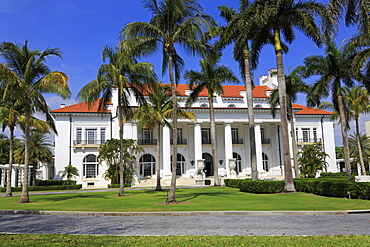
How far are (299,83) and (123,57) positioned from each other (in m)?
21.2

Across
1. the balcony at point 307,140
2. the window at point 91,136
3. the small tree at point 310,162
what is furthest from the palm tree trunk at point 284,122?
the balcony at point 307,140

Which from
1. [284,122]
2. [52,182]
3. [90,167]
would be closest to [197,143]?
[90,167]

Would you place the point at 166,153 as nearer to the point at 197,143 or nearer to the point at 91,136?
the point at 197,143

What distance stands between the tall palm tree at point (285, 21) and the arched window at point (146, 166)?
26.3 m

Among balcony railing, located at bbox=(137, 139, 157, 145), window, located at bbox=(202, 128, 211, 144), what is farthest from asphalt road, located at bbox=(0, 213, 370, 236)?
window, located at bbox=(202, 128, 211, 144)

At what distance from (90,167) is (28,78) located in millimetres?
24939

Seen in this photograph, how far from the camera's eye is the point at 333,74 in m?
28.2

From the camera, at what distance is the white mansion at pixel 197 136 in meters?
43.2

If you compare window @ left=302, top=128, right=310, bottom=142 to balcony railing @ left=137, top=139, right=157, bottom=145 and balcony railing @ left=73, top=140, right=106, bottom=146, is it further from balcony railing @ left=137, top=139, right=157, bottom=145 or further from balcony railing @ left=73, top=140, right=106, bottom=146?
balcony railing @ left=73, top=140, right=106, bottom=146

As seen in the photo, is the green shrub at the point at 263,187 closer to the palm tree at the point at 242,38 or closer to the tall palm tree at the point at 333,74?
the palm tree at the point at 242,38

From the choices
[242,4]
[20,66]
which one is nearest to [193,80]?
[242,4]

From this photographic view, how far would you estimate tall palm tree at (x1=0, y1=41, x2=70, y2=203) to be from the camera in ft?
65.0

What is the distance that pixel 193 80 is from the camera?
1303 inches

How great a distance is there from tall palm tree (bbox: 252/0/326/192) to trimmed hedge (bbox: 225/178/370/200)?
100 cm
